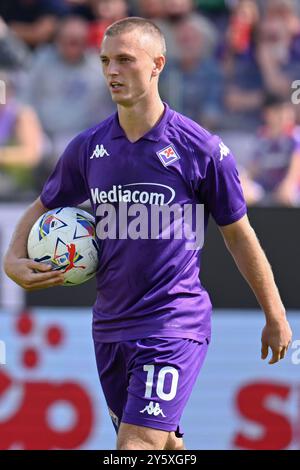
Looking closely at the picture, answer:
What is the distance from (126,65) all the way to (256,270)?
1197mm

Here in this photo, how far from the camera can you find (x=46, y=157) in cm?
835

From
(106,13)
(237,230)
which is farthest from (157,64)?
(106,13)

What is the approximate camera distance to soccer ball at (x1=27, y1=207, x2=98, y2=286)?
4.87 meters

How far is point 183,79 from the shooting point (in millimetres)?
8867

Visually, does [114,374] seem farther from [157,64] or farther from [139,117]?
[157,64]

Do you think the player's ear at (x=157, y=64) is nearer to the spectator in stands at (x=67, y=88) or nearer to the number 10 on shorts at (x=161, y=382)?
the number 10 on shorts at (x=161, y=382)

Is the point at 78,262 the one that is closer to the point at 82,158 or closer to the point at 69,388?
the point at 82,158

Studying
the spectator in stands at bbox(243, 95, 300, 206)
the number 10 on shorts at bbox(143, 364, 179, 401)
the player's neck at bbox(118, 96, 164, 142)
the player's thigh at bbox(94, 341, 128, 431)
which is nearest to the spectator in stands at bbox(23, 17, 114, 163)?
the spectator in stands at bbox(243, 95, 300, 206)

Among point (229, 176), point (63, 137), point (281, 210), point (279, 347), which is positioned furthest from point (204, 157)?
point (63, 137)

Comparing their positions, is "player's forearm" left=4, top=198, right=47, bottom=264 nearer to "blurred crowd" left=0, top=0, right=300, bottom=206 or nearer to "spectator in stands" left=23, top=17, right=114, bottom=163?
"blurred crowd" left=0, top=0, right=300, bottom=206

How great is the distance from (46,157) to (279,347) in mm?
4000

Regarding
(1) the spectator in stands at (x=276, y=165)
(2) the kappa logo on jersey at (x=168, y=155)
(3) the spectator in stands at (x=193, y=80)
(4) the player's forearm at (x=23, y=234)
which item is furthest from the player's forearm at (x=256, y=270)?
(3) the spectator in stands at (x=193, y=80)

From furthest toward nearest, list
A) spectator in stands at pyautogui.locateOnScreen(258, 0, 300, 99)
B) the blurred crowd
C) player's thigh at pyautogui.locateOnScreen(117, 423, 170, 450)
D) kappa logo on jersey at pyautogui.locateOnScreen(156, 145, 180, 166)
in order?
spectator in stands at pyautogui.locateOnScreen(258, 0, 300, 99)
the blurred crowd
kappa logo on jersey at pyautogui.locateOnScreen(156, 145, 180, 166)
player's thigh at pyautogui.locateOnScreen(117, 423, 170, 450)

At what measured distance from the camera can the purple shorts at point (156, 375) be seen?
4609 millimetres
